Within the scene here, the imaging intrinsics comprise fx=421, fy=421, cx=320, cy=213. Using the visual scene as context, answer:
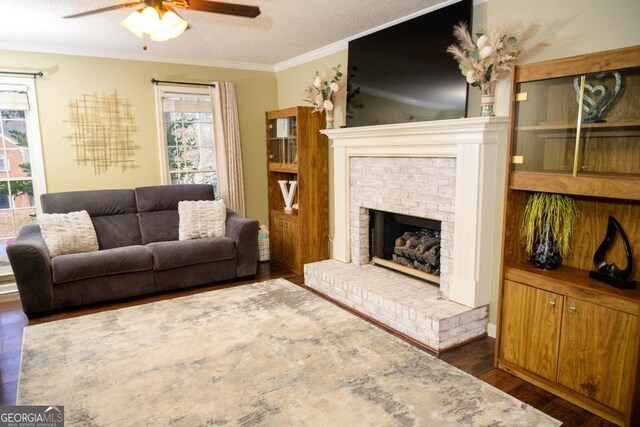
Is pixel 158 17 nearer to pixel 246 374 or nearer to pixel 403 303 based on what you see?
pixel 246 374

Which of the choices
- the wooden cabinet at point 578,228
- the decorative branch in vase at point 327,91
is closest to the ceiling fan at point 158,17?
the wooden cabinet at point 578,228

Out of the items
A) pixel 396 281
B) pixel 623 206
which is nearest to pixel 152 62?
pixel 396 281

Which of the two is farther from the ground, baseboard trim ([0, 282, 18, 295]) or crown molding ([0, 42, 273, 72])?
crown molding ([0, 42, 273, 72])

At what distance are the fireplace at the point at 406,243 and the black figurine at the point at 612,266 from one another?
138 centimetres

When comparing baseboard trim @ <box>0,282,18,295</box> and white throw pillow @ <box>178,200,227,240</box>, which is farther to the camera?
white throw pillow @ <box>178,200,227,240</box>

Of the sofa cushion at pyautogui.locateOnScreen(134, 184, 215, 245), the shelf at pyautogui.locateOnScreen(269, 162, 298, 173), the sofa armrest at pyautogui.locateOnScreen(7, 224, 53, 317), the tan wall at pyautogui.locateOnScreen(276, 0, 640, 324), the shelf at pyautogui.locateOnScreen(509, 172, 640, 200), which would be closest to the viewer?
the shelf at pyautogui.locateOnScreen(509, 172, 640, 200)

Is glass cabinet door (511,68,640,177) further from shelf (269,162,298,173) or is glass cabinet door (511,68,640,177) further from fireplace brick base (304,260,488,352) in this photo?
shelf (269,162,298,173)

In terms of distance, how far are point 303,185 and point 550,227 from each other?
2.76 m

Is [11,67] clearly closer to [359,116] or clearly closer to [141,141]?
[141,141]

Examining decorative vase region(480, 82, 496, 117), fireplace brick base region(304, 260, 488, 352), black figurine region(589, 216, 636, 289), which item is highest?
decorative vase region(480, 82, 496, 117)

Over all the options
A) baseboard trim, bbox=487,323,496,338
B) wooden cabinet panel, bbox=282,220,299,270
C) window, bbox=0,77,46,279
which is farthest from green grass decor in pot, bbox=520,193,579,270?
window, bbox=0,77,46,279

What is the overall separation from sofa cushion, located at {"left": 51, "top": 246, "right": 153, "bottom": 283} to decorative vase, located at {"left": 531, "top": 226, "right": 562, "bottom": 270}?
339cm

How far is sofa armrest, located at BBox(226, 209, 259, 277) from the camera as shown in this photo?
181 inches

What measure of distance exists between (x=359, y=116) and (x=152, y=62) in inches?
104
